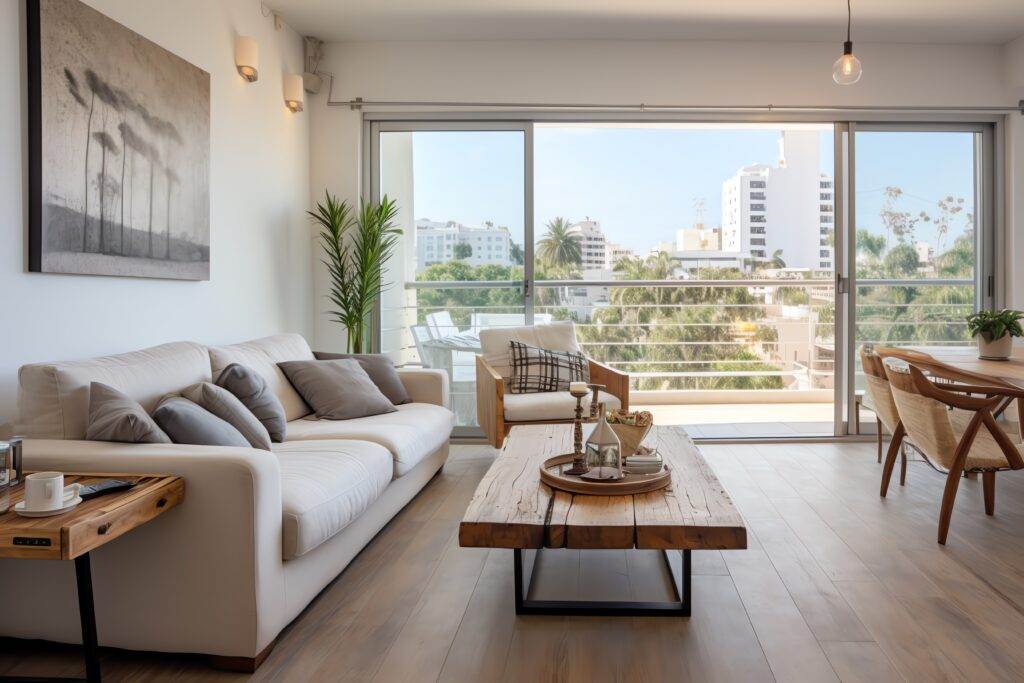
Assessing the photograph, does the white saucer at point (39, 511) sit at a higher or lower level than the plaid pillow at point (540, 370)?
lower

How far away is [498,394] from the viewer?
4152mm

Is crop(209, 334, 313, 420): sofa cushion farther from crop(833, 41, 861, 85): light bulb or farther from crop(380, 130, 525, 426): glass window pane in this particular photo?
crop(833, 41, 861, 85): light bulb

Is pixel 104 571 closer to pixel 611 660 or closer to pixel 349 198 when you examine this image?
pixel 611 660

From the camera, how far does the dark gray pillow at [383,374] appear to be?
13.5 ft

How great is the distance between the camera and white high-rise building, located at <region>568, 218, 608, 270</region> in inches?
290

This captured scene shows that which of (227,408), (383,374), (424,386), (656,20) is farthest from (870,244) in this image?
(227,408)

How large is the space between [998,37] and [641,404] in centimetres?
382

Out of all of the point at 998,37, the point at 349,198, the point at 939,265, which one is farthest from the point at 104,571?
the point at 998,37

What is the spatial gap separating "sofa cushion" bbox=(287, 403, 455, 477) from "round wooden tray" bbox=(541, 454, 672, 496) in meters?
0.83

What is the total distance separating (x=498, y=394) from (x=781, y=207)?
4.86 meters

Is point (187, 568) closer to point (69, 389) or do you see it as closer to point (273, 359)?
point (69, 389)

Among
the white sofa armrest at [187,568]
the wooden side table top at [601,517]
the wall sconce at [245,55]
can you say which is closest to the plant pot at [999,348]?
the wooden side table top at [601,517]

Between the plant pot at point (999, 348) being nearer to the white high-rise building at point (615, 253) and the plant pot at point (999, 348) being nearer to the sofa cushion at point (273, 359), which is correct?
the sofa cushion at point (273, 359)

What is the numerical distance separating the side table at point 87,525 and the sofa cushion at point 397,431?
120 centimetres
